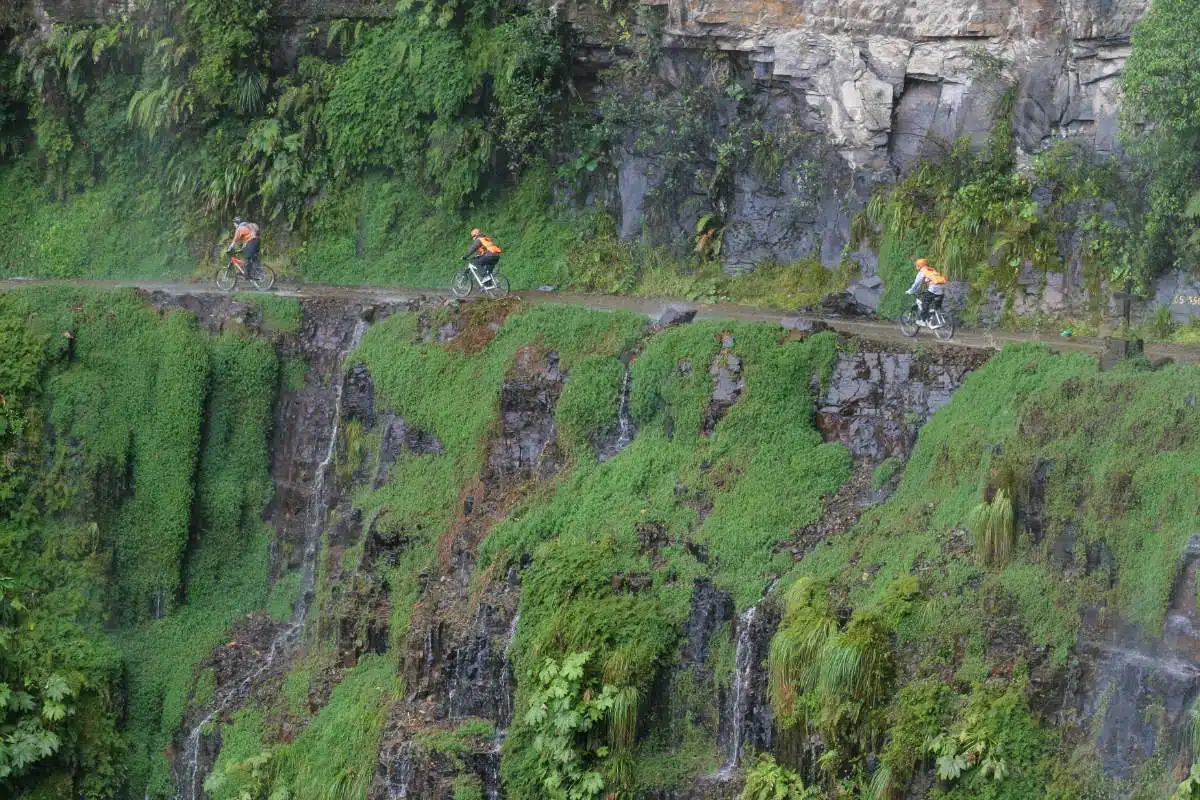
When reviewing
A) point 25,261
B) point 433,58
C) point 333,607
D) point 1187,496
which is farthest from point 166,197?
point 1187,496

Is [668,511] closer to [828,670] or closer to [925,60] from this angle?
[828,670]

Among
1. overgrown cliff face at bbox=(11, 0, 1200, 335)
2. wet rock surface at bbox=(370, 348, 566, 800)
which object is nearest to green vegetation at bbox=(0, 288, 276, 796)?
wet rock surface at bbox=(370, 348, 566, 800)

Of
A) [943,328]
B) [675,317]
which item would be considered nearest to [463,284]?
[675,317]

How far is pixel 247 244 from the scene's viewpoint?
94.9 feet

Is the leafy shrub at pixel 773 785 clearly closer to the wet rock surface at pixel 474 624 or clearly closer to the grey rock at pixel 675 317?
the wet rock surface at pixel 474 624

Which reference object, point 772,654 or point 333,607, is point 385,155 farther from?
point 772,654

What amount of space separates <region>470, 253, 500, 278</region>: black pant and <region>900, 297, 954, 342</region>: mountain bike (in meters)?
7.57

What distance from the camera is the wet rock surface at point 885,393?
2202 cm

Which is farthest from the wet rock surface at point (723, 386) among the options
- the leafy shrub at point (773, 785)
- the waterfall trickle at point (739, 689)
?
the leafy shrub at point (773, 785)

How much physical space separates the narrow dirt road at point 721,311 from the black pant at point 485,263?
1087 millimetres

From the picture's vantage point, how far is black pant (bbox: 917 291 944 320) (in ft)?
77.0

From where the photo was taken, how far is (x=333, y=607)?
24812mm

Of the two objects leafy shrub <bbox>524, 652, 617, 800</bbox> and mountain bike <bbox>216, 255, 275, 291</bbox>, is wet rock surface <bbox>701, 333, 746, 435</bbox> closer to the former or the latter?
leafy shrub <bbox>524, 652, 617, 800</bbox>

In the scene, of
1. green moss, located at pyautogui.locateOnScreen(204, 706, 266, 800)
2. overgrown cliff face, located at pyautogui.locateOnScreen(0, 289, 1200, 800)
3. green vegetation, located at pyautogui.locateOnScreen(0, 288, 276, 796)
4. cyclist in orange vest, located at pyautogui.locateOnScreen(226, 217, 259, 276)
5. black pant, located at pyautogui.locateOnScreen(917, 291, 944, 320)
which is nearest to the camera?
overgrown cliff face, located at pyautogui.locateOnScreen(0, 289, 1200, 800)
